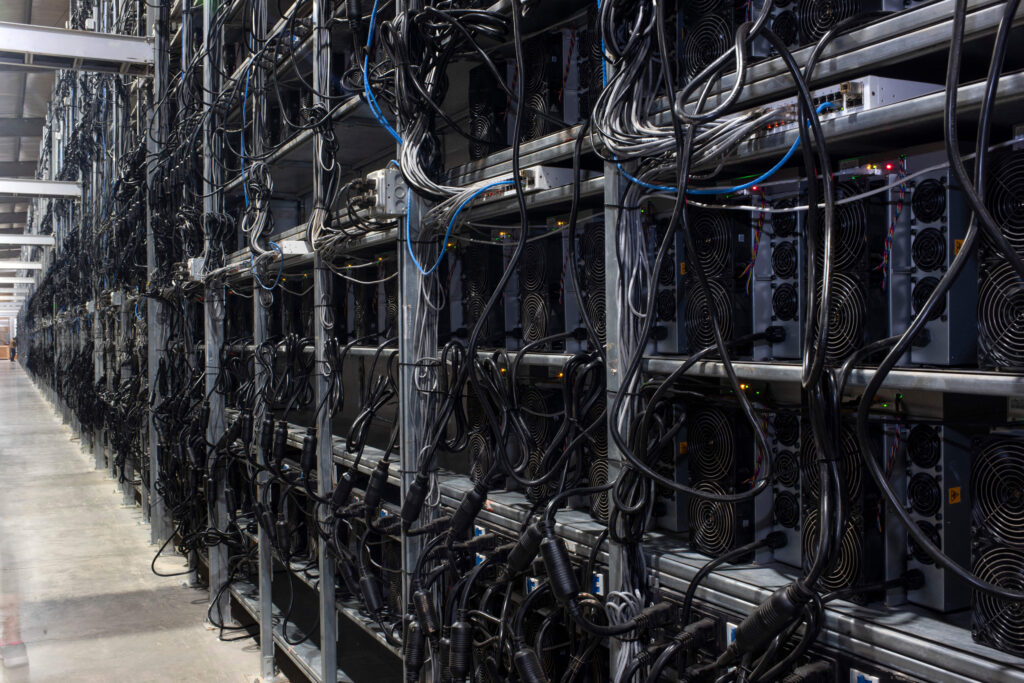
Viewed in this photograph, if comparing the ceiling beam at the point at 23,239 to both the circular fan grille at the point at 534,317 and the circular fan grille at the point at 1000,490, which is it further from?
the circular fan grille at the point at 1000,490

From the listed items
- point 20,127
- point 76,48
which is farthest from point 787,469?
point 20,127

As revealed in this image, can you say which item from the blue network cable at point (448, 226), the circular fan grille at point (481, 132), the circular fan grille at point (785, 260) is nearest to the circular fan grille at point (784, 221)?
the circular fan grille at point (785, 260)

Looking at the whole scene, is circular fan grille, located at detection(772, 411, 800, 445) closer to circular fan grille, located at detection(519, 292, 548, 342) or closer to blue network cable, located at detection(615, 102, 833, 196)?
blue network cable, located at detection(615, 102, 833, 196)

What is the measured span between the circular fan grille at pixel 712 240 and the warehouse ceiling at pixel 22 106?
6.58 meters

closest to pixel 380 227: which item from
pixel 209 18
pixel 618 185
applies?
pixel 618 185

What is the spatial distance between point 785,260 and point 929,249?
0.24 metres

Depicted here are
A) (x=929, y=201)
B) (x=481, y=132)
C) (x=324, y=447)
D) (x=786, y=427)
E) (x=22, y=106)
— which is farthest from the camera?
(x=22, y=106)

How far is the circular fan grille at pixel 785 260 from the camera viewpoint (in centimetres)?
131

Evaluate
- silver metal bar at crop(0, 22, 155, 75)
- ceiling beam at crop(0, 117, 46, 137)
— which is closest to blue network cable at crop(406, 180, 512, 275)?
silver metal bar at crop(0, 22, 155, 75)

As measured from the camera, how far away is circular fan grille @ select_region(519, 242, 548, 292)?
192 centimetres

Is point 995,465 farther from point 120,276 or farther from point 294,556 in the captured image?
point 120,276

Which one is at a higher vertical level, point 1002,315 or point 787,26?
point 787,26

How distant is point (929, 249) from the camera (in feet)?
3.68

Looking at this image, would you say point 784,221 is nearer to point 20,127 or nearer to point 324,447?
point 324,447
